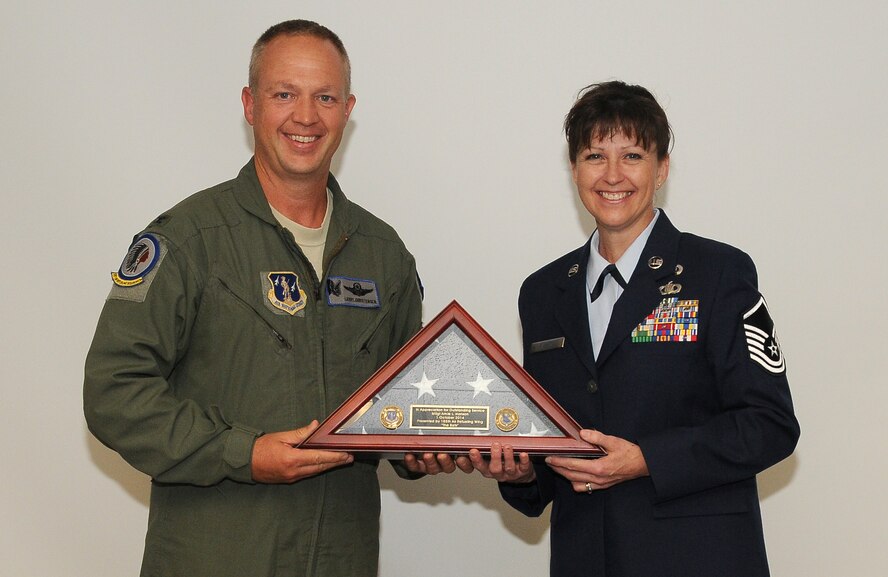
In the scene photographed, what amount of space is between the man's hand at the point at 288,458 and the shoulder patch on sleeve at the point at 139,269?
1.41 feet

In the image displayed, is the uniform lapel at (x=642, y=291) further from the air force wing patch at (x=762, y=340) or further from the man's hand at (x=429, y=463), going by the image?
the man's hand at (x=429, y=463)

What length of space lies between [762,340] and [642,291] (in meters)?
0.28

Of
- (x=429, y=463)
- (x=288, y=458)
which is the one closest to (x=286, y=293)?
(x=288, y=458)

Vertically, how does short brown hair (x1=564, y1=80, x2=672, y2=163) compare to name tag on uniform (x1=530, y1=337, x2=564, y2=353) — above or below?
above

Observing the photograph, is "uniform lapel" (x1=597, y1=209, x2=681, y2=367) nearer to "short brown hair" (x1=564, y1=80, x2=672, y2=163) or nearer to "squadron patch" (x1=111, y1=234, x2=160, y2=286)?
"short brown hair" (x1=564, y1=80, x2=672, y2=163)

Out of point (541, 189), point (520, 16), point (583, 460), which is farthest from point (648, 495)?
point (520, 16)

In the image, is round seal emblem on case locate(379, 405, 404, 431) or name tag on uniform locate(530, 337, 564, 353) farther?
name tag on uniform locate(530, 337, 564, 353)

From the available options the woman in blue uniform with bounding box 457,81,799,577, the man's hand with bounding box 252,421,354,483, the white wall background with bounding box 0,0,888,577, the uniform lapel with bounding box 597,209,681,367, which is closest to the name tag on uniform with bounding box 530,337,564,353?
the woman in blue uniform with bounding box 457,81,799,577

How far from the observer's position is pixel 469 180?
10.3 feet

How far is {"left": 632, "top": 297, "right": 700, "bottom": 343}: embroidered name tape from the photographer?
2.12m

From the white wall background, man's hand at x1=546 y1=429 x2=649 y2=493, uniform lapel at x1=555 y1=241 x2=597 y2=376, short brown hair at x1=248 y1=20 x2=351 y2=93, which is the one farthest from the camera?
the white wall background

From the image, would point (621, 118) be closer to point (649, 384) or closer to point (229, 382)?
point (649, 384)

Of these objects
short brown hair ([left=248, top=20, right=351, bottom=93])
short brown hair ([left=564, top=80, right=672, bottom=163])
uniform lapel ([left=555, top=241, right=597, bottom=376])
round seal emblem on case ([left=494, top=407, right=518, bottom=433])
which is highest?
short brown hair ([left=248, top=20, right=351, bottom=93])

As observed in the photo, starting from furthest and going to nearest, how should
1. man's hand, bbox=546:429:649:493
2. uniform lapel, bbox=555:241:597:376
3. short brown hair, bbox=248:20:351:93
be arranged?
short brown hair, bbox=248:20:351:93 → uniform lapel, bbox=555:241:597:376 → man's hand, bbox=546:429:649:493
